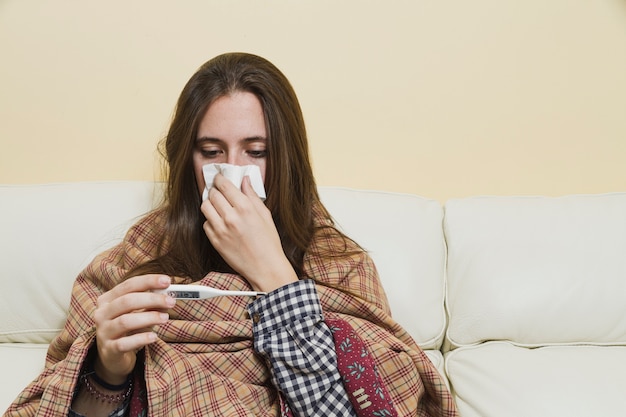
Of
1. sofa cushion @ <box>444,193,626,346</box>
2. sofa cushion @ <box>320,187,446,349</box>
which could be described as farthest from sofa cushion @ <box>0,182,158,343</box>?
sofa cushion @ <box>444,193,626,346</box>

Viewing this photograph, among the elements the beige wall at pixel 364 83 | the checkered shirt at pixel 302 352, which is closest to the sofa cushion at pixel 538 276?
the beige wall at pixel 364 83

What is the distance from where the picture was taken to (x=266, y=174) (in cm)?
118

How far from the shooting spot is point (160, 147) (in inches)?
61.9

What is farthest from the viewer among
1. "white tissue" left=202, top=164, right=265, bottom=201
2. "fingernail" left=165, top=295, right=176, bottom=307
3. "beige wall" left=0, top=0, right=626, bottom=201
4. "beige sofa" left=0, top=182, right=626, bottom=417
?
"beige wall" left=0, top=0, right=626, bottom=201

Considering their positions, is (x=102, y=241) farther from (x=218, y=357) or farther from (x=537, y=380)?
(x=537, y=380)

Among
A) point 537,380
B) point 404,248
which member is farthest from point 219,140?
point 537,380

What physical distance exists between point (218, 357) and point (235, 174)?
0.32m

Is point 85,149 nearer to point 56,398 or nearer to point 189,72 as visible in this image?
point 189,72

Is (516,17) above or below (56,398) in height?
above

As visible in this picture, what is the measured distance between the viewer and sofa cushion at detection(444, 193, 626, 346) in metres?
1.40

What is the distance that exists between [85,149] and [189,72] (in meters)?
0.34

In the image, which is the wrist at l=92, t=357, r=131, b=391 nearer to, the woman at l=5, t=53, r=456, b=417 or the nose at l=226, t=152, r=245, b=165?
the woman at l=5, t=53, r=456, b=417

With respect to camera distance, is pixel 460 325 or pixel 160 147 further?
pixel 160 147

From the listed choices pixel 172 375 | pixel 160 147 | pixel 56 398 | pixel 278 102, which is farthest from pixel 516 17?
pixel 56 398
